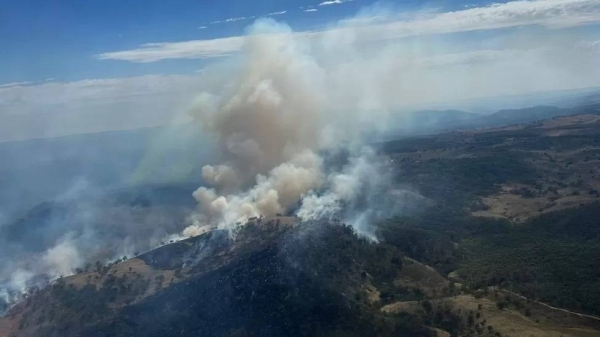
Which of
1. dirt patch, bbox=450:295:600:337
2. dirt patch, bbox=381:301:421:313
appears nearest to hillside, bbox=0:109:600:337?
dirt patch, bbox=450:295:600:337

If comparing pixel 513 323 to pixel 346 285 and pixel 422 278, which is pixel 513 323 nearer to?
pixel 422 278

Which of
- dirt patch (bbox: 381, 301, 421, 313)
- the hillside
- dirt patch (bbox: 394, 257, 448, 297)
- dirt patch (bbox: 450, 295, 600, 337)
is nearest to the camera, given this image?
dirt patch (bbox: 450, 295, 600, 337)

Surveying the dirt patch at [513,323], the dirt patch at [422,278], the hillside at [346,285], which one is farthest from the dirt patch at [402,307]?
the dirt patch at [422,278]

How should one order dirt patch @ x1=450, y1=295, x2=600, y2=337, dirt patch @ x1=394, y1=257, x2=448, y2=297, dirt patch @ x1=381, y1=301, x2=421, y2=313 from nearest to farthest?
dirt patch @ x1=450, y1=295, x2=600, y2=337
dirt patch @ x1=381, y1=301, x2=421, y2=313
dirt patch @ x1=394, y1=257, x2=448, y2=297

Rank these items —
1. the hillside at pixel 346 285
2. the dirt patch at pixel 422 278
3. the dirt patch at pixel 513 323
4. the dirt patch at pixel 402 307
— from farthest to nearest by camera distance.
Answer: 1. the dirt patch at pixel 422 278
2. the dirt patch at pixel 402 307
3. the hillside at pixel 346 285
4. the dirt patch at pixel 513 323

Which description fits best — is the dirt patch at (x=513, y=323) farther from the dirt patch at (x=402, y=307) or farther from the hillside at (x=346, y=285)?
the dirt patch at (x=402, y=307)

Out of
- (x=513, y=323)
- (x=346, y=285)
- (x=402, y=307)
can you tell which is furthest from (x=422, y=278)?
(x=513, y=323)

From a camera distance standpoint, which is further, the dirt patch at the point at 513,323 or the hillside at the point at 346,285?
the hillside at the point at 346,285

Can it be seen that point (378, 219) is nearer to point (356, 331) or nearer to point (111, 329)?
point (356, 331)

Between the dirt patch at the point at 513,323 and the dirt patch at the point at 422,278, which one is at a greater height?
the dirt patch at the point at 513,323

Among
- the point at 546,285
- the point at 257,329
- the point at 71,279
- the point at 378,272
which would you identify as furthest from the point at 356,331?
the point at 71,279

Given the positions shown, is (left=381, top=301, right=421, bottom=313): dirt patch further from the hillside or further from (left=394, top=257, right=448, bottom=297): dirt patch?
(left=394, top=257, right=448, bottom=297): dirt patch
